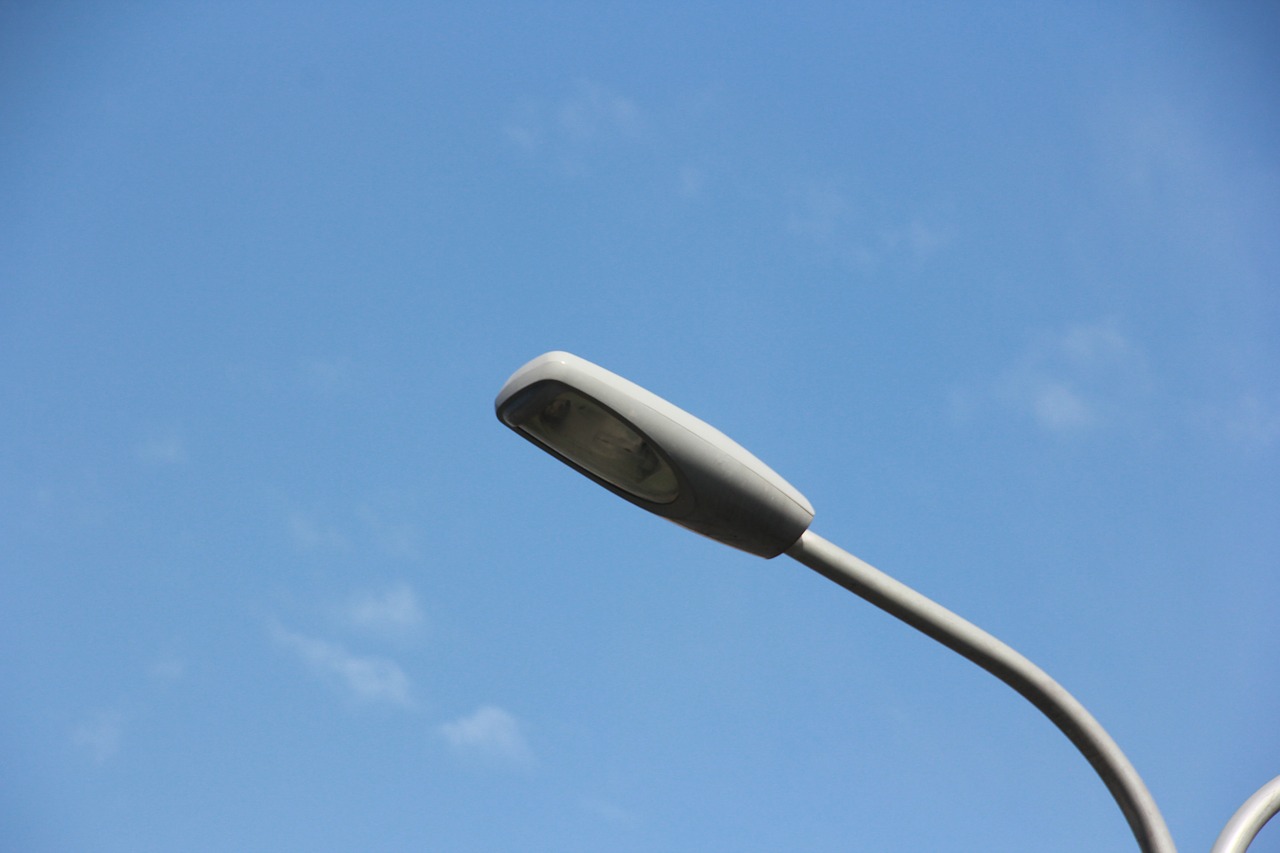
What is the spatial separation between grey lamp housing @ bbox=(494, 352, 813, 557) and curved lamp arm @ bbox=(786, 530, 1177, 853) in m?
0.22

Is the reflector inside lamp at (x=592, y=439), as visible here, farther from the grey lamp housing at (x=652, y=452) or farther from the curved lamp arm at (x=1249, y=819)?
the curved lamp arm at (x=1249, y=819)

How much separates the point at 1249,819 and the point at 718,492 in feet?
7.04

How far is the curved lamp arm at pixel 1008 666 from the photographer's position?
396 centimetres

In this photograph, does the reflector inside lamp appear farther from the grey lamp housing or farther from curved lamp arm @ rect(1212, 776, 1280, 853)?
curved lamp arm @ rect(1212, 776, 1280, 853)

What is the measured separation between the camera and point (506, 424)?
3961 mm

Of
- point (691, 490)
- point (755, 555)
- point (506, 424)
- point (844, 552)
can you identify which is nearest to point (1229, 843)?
point (844, 552)

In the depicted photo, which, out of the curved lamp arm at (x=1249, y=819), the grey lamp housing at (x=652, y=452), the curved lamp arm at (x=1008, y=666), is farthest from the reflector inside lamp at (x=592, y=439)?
the curved lamp arm at (x=1249, y=819)

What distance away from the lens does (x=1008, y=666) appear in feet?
13.1

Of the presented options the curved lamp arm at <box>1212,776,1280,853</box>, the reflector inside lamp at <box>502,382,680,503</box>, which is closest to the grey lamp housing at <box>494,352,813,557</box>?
the reflector inside lamp at <box>502,382,680,503</box>

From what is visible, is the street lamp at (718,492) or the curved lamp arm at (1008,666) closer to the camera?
the street lamp at (718,492)

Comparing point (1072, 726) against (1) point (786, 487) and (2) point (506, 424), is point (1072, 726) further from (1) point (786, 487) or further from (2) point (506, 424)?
(2) point (506, 424)

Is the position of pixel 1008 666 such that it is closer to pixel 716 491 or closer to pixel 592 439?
pixel 716 491

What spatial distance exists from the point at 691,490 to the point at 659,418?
26cm

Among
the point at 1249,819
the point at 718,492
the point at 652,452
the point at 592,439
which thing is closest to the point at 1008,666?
the point at 1249,819
